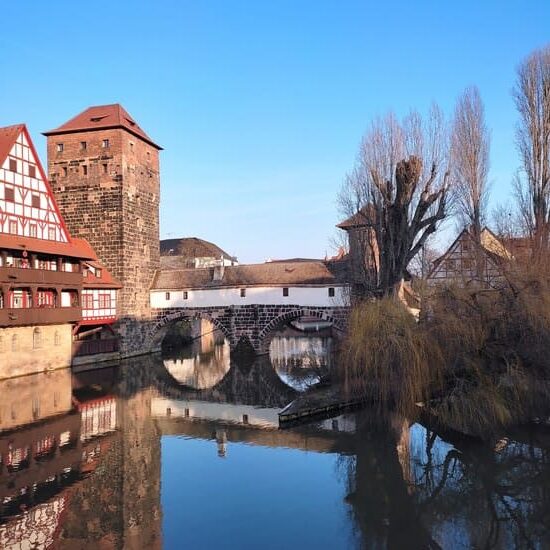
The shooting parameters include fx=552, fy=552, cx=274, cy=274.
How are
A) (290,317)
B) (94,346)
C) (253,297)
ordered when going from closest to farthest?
(94,346), (290,317), (253,297)

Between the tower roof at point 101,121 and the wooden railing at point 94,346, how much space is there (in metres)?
9.76

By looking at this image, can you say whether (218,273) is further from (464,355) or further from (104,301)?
(464,355)

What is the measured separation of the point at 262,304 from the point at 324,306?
305 cm

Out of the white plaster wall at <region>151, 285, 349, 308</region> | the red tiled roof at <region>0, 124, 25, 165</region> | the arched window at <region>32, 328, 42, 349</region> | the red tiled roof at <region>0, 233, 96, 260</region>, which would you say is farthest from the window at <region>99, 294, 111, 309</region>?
the red tiled roof at <region>0, 124, 25, 165</region>

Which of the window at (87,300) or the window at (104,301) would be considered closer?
the window at (87,300)

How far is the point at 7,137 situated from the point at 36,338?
23.7 feet

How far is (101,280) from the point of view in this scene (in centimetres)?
2434

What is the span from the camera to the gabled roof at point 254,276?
25.7m

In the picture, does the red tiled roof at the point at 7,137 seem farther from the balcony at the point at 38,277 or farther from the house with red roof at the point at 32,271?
the balcony at the point at 38,277

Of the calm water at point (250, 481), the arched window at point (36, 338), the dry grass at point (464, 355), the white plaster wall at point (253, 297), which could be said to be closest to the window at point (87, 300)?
the arched window at point (36, 338)

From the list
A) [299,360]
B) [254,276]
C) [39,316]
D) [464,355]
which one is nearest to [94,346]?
[39,316]

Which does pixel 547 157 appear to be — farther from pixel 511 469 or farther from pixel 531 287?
pixel 511 469

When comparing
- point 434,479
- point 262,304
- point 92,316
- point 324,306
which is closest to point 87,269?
point 92,316

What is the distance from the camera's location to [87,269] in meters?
24.2
